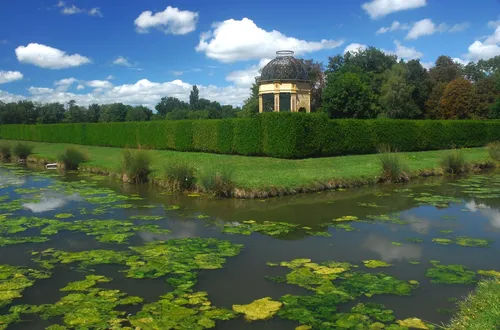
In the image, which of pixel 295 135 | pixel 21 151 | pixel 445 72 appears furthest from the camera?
pixel 445 72

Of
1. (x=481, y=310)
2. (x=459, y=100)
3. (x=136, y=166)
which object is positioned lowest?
(x=481, y=310)

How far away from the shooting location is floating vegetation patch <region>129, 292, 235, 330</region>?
16.4 ft

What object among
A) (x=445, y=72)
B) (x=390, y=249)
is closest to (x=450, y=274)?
(x=390, y=249)

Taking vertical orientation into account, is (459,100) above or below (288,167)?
above

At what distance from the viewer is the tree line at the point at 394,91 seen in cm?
4166

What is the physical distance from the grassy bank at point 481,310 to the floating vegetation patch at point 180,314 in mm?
2518

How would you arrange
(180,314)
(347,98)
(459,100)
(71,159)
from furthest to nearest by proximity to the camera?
(459,100) < (347,98) < (71,159) < (180,314)

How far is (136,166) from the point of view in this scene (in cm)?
1702

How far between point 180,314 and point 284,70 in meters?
26.3

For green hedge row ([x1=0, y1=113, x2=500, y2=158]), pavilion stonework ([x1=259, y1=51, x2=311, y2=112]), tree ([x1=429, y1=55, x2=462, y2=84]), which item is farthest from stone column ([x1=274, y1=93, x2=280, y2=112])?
tree ([x1=429, y1=55, x2=462, y2=84])

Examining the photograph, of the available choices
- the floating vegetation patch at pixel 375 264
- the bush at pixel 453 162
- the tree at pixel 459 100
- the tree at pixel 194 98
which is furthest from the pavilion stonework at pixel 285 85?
the tree at pixel 194 98

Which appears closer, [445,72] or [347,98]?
[347,98]

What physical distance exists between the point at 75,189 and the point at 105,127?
21408mm

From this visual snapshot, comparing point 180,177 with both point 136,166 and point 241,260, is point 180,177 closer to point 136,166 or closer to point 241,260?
point 136,166
